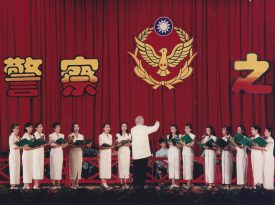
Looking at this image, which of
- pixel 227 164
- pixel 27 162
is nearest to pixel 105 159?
pixel 27 162

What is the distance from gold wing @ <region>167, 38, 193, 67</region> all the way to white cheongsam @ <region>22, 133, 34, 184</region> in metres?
3.91

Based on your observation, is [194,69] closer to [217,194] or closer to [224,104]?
[224,104]

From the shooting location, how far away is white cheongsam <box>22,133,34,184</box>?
36.4 feet

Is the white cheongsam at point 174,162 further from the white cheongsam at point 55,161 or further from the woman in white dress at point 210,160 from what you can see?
the white cheongsam at point 55,161

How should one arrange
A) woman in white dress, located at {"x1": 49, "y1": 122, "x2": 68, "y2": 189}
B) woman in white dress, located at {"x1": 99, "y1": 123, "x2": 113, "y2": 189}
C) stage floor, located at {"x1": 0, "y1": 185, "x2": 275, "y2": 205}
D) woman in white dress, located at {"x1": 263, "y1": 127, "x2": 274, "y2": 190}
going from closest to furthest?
stage floor, located at {"x1": 0, "y1": 185, "x2": 275, "y2": 205}, woman in white dress, located at {"x1": 263, "y1": 127, "x2": 274, "y2": 190}, woman in white dress, located at {"x1": 49, "y1": 122, "x2": 68, "y2": 189}, woman in white dress, located at {"x1": 99, "y1": 123, "x2": 113, "y2": 189}

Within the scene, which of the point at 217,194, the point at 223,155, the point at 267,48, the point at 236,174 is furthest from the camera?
the point at 267,48

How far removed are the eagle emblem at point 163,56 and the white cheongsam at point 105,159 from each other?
269 cm

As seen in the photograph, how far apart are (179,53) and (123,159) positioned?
10.4 feet

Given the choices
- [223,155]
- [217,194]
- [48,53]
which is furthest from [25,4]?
[217,194]

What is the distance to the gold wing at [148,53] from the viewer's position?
1374cm

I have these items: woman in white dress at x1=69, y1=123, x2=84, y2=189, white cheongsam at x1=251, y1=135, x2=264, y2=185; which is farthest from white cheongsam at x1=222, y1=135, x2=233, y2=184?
woman in white dress at x1=69, y1=123, x2=84, y2=189

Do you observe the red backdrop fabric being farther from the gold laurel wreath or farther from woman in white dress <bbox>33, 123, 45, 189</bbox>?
woman in white dress <bbox>33, 123, 45, 189</bbox>

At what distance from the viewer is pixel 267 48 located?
44.2 ft

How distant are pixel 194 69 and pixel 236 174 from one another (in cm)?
268
